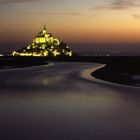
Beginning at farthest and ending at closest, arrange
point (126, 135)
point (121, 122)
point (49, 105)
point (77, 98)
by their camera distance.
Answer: point (77, 98) < point (49, 105) < point (121, 122) < point (126, 135)

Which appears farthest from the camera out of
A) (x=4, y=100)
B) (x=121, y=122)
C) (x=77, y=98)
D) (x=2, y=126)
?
(x=77, y=98)

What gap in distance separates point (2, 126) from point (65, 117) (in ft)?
12.0

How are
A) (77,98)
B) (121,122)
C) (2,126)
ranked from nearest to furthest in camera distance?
(2,126), (121,122), (77,98)

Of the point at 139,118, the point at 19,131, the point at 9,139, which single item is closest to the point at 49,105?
the point at 139,118

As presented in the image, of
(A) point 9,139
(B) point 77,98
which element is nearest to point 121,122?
(A) point 9,139

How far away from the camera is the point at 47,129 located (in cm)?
1555

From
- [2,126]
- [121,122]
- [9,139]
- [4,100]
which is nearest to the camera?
[9,139]

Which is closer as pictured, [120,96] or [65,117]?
[65,117]

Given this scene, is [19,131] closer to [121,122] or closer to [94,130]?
[94,130]

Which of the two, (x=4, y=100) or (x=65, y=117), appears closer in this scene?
(x=65, y=117)

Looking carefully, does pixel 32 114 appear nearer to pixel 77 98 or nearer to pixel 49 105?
pixel 49 105

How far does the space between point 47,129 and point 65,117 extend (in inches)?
118

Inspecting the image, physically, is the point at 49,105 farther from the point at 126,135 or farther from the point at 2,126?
the point at 126,135

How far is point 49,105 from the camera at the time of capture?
74.4ft
